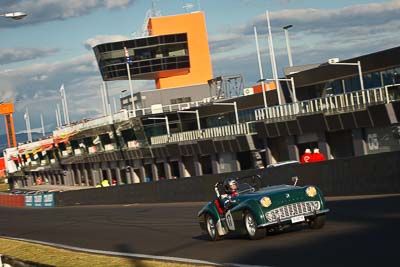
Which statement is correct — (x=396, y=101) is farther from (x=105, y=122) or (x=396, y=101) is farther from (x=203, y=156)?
(x=105, y=122)

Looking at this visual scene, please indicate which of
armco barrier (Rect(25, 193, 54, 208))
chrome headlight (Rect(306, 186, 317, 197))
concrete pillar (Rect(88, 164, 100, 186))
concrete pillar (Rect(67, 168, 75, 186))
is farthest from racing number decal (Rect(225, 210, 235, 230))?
concrete pillar (Rect(67, 168, 75, 186))

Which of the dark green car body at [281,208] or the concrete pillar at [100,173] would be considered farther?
the concrete pillar at [100,173]

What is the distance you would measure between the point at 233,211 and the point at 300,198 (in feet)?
5.14

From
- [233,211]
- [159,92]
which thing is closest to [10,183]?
[159,92]

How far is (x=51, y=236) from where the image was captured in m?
25.4

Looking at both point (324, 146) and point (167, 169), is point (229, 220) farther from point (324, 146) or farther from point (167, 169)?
point (167, 169)

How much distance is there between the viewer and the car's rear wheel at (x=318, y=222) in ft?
49.5

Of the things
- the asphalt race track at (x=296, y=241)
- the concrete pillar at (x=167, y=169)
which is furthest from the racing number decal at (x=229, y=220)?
the concrete pillar at (x=167, y=169)

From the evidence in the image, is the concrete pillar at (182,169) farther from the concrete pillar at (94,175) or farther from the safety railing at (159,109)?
the concrete pillar at (94,175)

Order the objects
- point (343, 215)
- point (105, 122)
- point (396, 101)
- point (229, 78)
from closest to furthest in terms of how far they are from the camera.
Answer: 1. point (343, 215)
2. point (396, 101)
3. point (229, 78)
4. point (105, 122)

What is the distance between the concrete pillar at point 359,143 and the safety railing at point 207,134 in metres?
15.3

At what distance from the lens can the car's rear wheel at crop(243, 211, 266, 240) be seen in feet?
48.7

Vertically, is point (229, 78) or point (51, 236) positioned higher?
point (229, 78)

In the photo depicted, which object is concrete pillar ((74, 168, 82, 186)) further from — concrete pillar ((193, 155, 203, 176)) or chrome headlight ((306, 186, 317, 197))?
chrome headlight ((306, 186, 317, 197))
